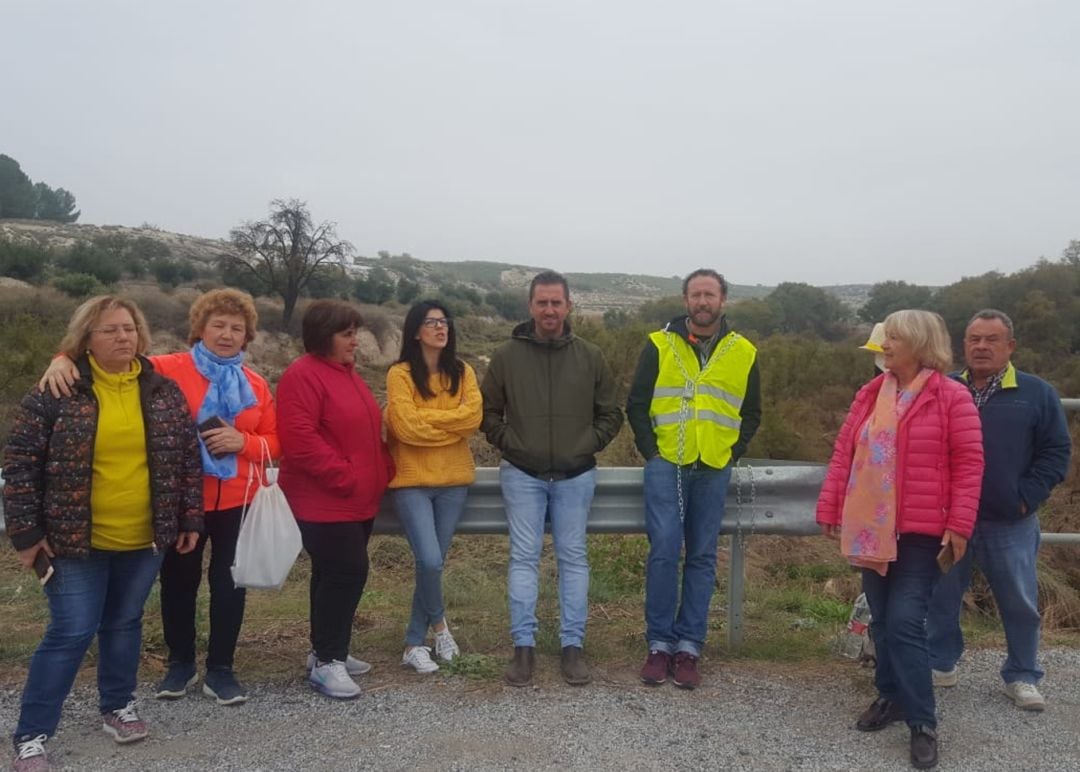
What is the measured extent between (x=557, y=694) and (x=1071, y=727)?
2220 millimetres

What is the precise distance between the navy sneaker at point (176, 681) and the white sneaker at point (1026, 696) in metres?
3.83

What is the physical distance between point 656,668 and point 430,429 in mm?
1601

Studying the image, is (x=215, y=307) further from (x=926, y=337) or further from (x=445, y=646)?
(x=926, y=337)

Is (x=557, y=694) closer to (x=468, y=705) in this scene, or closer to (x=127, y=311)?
(x=468, y=705)

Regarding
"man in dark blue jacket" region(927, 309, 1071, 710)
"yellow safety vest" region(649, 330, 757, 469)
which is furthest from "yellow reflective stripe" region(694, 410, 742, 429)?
"man in dark blue jacket" region(927, 309, 1071, 710)

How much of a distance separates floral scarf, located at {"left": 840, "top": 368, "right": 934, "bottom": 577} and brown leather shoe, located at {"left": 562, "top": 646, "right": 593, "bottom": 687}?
1.36m

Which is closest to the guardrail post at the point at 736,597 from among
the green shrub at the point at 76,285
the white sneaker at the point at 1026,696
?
the white sneaker at the point at 1026,696

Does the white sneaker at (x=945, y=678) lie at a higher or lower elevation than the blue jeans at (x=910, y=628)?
lower

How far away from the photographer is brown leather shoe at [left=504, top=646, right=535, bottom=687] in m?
4.01

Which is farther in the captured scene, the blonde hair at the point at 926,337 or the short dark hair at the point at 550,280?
the short dark hair at the point at 550,280

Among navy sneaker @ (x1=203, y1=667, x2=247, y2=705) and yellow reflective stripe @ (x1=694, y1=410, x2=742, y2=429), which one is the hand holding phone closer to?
navy sneaker @ (x1=203, y1=667, x2=247, y2=705)

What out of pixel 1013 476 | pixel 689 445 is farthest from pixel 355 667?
pixel 1013 476

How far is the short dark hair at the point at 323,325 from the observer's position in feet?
13.3

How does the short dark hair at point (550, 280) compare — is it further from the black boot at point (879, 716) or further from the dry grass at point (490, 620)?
the black boot at point (879, 716)
